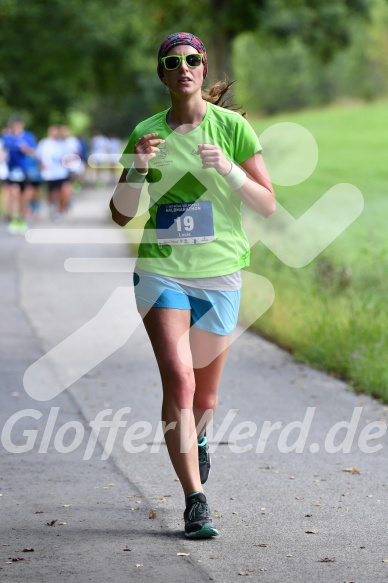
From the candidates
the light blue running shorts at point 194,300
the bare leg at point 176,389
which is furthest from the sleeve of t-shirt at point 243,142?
the bare leg at point 176,389

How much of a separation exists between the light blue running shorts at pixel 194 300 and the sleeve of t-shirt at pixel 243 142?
557mm

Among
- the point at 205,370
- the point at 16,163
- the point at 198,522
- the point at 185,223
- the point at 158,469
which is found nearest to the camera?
the point at 198,522

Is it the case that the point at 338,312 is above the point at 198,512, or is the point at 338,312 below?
above

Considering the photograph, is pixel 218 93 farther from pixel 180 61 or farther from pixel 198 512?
pixel 198 512

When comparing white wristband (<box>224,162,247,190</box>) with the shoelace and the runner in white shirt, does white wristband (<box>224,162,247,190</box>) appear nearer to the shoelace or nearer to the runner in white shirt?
the shoelace

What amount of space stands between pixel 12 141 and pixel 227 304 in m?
19.1

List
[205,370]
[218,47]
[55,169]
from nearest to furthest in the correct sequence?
[205,370] < [55,169] < [218,47]

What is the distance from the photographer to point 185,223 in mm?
5285

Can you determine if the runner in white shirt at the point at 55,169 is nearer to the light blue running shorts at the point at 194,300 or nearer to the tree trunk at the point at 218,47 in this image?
the tree trunk at the point at 218,47

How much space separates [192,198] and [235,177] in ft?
0.77

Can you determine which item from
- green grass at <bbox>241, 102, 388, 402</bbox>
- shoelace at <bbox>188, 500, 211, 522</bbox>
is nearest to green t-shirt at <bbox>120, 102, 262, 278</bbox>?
shoelace at <bbox>188, 500, 211, 522</bbox>

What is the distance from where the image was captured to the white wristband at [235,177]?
204 inches

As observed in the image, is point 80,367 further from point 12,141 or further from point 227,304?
point 12,141

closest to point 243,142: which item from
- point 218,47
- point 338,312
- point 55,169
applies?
point 338,312
